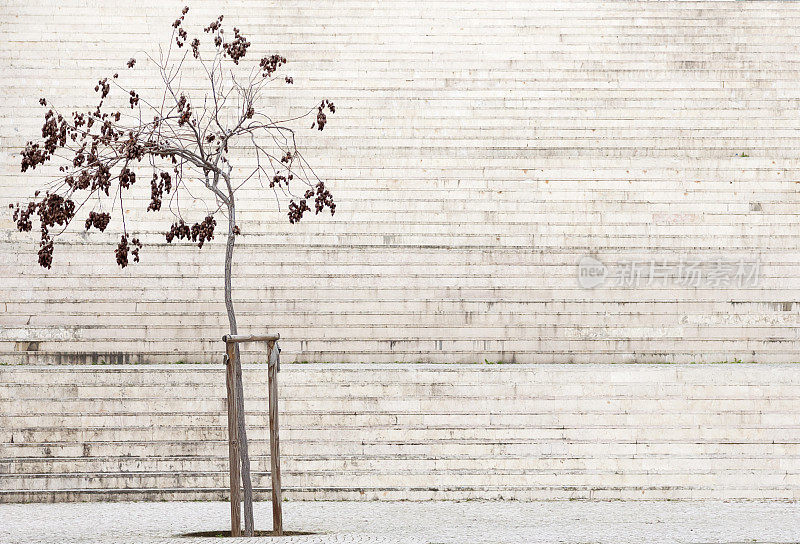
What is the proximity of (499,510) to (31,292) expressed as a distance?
6.60m

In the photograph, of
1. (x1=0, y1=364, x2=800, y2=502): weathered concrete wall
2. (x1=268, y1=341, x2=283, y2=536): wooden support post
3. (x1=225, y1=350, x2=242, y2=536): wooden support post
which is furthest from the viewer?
(x1=0, y1=364, x2=800, y2=502): weathered concrete wall

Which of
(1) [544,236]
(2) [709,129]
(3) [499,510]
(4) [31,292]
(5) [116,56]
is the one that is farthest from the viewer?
(5) [116,56]

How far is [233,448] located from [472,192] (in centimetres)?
661

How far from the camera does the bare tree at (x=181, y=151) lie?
7.38m

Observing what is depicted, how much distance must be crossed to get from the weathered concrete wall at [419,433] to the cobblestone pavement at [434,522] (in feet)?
0.91

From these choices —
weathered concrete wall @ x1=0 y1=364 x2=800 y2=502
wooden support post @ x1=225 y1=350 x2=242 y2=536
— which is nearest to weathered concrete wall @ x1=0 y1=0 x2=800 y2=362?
weathered concrete wall @ x1=0 y1=364 x2=800 y2=502

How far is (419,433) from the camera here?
10.2 metres

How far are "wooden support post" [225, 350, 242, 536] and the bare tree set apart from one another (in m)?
0.09

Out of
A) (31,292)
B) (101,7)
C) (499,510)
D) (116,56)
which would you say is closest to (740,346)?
(499,510)

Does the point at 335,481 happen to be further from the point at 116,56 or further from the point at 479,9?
the point at 479,9

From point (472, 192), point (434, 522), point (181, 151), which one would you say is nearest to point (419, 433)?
point (434, 522)

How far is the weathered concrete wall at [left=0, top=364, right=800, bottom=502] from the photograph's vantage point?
980cm

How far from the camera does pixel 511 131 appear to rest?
14.5 metres

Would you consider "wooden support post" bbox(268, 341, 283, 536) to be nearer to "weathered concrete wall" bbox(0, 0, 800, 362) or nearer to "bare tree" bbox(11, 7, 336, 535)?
"bare tree" bbox(11, 7, 336, 535)
